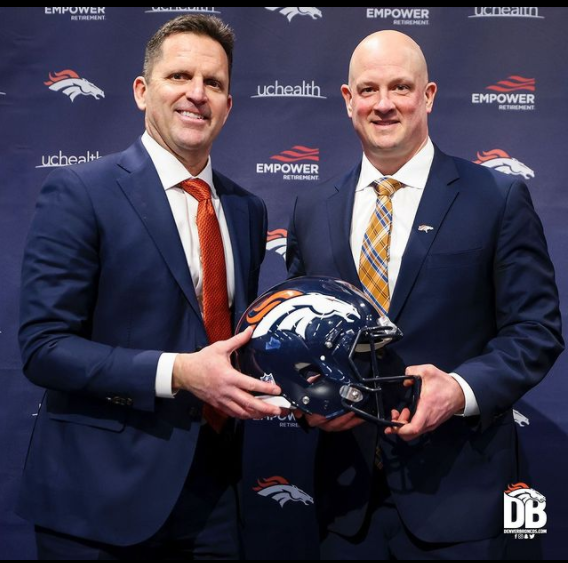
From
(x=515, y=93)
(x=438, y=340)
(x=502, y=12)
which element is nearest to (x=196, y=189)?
(x=438, y=340)

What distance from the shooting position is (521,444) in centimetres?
380

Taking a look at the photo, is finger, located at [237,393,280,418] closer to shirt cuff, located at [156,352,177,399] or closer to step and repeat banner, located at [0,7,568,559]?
shirt cuff, located at [156,352,177,399]

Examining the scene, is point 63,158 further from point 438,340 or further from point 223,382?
point 438,340

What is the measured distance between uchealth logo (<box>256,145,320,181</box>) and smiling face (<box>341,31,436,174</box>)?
113 centimetres

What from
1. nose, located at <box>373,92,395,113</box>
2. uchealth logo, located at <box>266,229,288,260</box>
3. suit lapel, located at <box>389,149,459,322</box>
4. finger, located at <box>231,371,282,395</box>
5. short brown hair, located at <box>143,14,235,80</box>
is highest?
short brown hair, located at <box>143,14,235,80</box>

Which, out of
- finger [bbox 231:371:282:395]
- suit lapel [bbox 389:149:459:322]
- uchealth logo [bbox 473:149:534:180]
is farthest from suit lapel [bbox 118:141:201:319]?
uchealth logo [bbox 473:149:534:180]

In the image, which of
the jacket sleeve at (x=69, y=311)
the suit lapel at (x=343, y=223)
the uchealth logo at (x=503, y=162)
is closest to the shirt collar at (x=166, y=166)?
the jacket sleeve at (x=69, y=311)

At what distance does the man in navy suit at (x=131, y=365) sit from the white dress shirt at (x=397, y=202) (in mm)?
535

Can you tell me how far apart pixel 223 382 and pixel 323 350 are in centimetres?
33

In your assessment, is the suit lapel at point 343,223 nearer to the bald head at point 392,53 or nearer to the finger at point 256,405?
the bald head at point 392,53

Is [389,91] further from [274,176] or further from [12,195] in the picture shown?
[12,195]

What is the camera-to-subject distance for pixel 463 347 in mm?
2582

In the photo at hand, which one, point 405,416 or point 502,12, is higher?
point 502,12

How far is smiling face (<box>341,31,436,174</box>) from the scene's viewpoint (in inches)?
106
